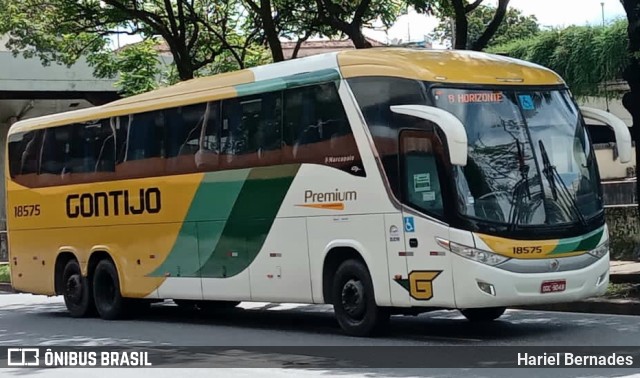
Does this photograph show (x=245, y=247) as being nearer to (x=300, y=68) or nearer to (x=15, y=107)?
(x=300, y=68)

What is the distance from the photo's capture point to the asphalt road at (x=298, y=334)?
37.1ft

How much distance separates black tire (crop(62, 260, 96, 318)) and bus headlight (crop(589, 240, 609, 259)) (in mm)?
9564

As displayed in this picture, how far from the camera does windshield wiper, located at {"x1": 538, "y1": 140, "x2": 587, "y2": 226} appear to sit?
12961mm

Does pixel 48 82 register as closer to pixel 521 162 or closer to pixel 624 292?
pixel 624 292

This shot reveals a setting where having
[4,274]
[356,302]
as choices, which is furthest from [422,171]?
[4,274]

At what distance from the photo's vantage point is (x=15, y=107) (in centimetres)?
4634

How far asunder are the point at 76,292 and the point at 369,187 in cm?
806

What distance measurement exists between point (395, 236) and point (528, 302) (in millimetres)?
1757

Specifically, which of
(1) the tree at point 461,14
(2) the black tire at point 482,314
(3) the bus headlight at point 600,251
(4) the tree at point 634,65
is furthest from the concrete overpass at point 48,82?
(3) the bus headlight at point 600,251

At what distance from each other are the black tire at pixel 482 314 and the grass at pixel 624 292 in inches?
78.1

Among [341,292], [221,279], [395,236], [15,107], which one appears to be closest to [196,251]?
[221,279]

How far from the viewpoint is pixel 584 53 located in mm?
23234

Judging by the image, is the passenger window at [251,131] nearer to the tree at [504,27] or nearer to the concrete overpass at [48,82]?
the concrete overpass at [48,82]

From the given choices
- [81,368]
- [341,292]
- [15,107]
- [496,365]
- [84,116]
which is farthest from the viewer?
[15,107]
